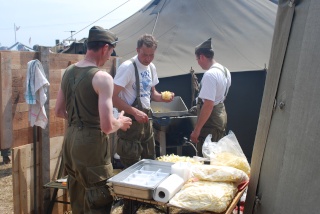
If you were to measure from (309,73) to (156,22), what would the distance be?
6.00 m

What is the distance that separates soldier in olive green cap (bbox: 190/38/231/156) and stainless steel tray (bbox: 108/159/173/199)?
4.45 ft

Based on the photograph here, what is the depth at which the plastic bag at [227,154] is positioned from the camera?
8.57ft

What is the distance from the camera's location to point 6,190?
5020mm

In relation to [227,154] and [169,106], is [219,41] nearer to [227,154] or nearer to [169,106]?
[169,106]

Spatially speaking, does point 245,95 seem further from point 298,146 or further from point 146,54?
point 298,146

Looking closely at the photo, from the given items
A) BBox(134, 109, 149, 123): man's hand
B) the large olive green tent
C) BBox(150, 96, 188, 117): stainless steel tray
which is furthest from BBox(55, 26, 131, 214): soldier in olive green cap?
the large olive green tent

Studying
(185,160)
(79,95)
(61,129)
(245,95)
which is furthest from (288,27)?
(245,95)

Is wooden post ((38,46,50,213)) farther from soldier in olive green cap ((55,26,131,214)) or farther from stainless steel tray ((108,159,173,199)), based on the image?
stainless steel tray ((108,159,173,199))

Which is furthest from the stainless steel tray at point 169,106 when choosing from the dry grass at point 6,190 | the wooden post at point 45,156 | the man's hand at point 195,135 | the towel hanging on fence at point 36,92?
the dry grass at point 6,190

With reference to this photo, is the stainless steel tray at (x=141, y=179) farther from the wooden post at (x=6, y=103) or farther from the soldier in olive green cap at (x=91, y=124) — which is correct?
the wooden post at (x=6, y=103)

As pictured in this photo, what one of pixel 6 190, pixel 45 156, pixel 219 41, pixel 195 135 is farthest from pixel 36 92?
pixel 219 41

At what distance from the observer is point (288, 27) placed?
2.20 m

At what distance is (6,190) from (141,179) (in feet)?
11.7

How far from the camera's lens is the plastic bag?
8.57 feet
